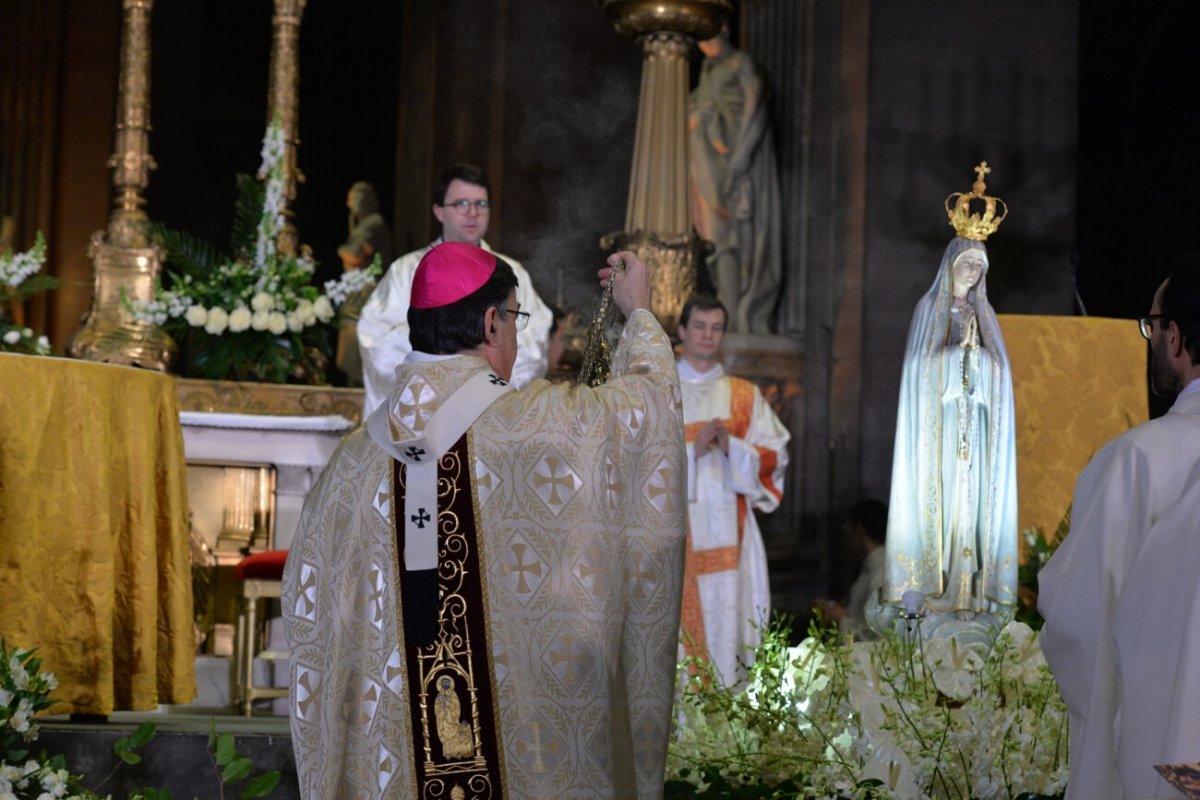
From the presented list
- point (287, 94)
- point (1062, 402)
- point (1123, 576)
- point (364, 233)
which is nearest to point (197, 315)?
point (287, 94)

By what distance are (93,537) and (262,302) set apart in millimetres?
2270

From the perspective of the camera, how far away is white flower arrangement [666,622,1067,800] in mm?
3699

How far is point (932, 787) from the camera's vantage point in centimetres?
370

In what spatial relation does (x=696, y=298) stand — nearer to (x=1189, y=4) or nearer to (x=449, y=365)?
(x=449, y=365)

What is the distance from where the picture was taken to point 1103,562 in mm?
2975

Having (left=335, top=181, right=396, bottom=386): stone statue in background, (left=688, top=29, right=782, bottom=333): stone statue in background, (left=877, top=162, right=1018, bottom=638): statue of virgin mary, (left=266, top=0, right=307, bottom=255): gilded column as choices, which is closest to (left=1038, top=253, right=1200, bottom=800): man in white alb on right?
(left=877, top=162, right=1018, bottom=638): statue of virgin mary

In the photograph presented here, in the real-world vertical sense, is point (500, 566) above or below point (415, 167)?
below

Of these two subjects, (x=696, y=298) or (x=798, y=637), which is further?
(x=798, y=637)

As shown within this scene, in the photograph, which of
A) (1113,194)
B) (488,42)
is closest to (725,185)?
(488,42)

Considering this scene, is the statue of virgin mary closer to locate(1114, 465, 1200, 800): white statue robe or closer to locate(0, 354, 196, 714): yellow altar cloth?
locate(0, 354, 196, 714): yellow altar cloth

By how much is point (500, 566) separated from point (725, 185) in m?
5.94

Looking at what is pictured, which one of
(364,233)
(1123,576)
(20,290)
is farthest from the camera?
(364,233)

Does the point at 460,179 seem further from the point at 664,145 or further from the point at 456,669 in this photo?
the point at 664,145

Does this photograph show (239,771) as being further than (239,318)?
No
